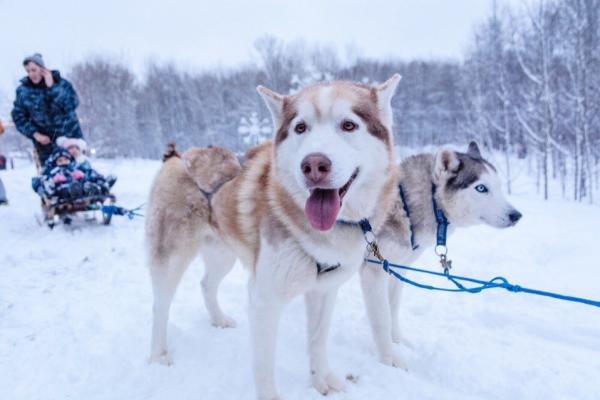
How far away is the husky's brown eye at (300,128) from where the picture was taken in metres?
1.81

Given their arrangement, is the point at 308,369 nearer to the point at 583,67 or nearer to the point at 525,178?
the point at 583,67

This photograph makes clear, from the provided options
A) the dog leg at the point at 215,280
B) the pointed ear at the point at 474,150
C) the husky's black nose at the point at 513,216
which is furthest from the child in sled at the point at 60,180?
the husky's black nose at the point at 513,216

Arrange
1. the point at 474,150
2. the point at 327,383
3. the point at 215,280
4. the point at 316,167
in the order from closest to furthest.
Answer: the point at 316,167
the point at 327,383
the point at 215,280
the point at 474,150

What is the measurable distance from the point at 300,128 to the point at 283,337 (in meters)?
1.78

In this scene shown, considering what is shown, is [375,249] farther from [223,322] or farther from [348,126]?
[223,322]

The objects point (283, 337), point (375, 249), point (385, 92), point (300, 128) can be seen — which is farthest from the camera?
point (283, 337)

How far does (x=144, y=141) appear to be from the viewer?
3850cm

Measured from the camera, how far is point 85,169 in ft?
20.1

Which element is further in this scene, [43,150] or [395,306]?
[43,150]

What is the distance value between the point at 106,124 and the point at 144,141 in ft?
32.2

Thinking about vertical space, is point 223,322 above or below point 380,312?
below

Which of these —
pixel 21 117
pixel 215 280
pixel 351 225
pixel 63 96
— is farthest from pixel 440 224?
pixel 21 117

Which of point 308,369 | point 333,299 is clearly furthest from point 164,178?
point 308,369

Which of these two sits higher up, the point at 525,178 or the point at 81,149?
the point at 81,149
